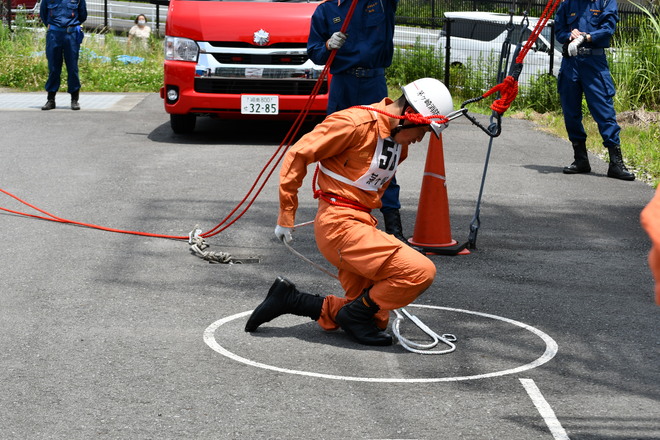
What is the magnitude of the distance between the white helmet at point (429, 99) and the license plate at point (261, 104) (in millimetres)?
6528

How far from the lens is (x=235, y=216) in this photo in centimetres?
862

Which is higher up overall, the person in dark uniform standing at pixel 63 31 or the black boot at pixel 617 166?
the person in dark uniform standing at pixel 63 31

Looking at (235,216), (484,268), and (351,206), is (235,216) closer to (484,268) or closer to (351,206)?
(484,268)

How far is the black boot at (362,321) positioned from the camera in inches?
215

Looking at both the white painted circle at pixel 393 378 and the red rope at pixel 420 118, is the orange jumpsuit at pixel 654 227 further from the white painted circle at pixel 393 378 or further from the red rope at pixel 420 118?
the red rope at pixel 420 118

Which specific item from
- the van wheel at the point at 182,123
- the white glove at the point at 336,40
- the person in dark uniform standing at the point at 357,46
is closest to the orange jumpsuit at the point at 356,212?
the white glove at the point at 336,40

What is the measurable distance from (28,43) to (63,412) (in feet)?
57.6

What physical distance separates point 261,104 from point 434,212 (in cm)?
468

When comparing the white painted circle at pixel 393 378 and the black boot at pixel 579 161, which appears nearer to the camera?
the white painted circle at pixel 393 378

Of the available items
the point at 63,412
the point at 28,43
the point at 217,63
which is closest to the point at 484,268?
the point at 63,412

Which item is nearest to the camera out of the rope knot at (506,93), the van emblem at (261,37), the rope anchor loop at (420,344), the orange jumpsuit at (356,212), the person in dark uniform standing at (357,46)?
the orange jumpsuit at (356,212)

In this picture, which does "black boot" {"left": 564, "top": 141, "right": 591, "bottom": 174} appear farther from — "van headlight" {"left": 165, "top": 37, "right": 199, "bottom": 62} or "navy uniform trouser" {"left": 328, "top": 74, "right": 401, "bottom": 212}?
"van headlight" {"left": 165, "top": 37, "right": 199, "bottom": 62}

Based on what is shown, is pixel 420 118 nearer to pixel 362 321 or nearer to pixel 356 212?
pixel 356 212

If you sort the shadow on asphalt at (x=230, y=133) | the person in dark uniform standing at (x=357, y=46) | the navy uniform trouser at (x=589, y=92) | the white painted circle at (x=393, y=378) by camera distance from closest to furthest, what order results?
the white painted circle at (x=393, y=378), the person in dark uniform standing at (x=357, y=46), the navy uniform trouser at (x=589, y=92), the shadow on asphalt at (x=230, y=133)
